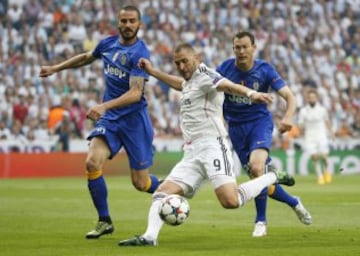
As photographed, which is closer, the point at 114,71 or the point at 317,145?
the point at 114,71

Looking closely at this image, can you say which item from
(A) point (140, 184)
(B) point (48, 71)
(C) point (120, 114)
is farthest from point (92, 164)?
(B) point (48, 71)

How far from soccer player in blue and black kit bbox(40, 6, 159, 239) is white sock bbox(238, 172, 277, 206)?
71.0 inches

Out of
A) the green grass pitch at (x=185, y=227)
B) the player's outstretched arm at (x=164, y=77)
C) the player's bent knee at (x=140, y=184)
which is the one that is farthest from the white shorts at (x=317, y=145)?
the player's outstretched arm at (x=164, y=77)

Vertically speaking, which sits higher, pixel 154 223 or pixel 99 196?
pixel 99 196

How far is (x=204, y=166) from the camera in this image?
13.0m

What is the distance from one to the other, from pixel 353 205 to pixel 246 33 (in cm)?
634

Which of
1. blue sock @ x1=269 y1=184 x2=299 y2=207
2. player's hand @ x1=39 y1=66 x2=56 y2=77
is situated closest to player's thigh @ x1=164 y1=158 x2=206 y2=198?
blue sock @ x1=269 y1=184 x2=299 y2=207

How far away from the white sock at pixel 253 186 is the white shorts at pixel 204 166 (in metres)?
0.17

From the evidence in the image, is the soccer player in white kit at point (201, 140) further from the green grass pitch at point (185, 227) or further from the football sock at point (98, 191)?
the football sock at point (98, 191)

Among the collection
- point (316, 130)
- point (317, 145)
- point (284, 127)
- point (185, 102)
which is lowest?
point (317, 145)

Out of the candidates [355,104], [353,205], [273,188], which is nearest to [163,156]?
[355,104]

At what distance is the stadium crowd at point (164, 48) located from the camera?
32.8 metres

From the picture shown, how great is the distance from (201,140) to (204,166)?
0.30 metres

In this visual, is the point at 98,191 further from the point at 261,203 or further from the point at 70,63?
the point at 261,203
